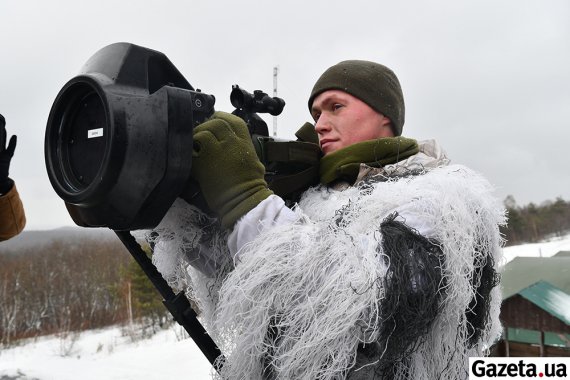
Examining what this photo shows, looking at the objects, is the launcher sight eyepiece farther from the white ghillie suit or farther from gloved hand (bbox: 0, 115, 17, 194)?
gloved hand (bbox: 0, 115, 17, 194)

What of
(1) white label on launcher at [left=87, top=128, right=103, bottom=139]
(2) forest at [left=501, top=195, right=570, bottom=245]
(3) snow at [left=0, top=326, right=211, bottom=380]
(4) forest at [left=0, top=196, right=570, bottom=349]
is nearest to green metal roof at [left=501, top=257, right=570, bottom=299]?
(3) snow at [left=0, top=326, right=211, bottom=380]

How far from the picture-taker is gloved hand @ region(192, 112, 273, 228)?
1.08 metres

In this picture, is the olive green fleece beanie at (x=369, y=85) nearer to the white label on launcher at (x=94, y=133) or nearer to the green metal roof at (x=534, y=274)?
the white label on launcher at (x=94, y=133)

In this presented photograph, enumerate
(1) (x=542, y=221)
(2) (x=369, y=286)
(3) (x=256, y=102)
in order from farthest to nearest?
(1) (x=542, y=221), (3) (x=256, y=102), (2) (x=369, y=286)

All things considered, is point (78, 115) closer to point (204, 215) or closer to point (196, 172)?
point (196, 172)

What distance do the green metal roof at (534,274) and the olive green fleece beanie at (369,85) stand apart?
759cm

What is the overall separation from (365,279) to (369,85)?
0.84 metres

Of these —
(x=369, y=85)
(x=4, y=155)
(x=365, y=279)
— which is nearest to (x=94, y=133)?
(x=365, y=279)

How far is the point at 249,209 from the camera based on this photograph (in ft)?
3.56

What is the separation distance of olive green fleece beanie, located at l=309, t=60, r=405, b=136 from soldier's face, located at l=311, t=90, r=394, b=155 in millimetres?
23

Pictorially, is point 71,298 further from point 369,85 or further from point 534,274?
point 369,85

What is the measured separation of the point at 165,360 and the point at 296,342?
10191 mm

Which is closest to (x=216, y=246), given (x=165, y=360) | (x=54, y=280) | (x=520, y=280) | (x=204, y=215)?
(x=204, y=215)

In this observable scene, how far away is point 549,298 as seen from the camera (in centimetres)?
766
